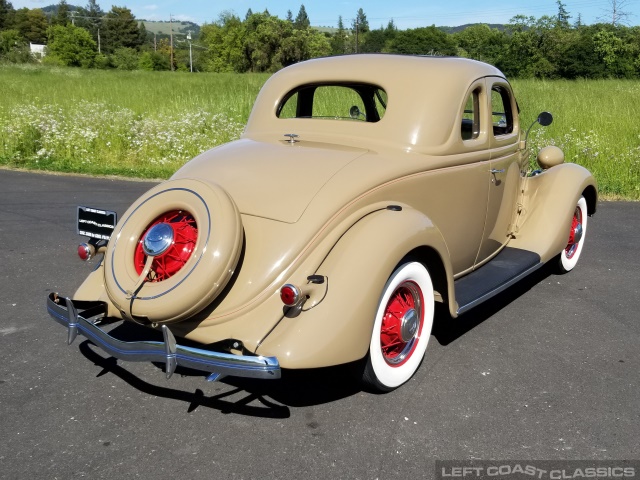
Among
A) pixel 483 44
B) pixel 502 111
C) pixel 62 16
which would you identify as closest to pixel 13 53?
pixel 483 44

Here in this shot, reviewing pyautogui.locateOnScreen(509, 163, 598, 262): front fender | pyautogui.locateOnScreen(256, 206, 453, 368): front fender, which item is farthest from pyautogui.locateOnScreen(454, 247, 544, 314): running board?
pyautogui.locateOnScreen(256, 206, 453, 368): front fender

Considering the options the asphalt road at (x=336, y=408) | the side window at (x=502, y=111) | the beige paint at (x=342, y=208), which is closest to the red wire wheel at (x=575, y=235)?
the beige paint at (x=342, y=208)

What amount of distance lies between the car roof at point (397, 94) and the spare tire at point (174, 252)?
1210 millimetres

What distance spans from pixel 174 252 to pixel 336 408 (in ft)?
3.84

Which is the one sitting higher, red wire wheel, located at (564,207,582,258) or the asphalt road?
red wire wheel, located at (564,207,582,258)

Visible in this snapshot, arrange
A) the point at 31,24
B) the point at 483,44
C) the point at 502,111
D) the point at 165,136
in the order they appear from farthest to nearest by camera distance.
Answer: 1. the point at 31,24
2. the point at 483,44
3. the point at 165,136
4. the point at 502,111

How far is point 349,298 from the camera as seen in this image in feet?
9.61

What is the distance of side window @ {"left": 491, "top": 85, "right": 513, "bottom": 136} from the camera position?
484 cm

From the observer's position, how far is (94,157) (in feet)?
37.4

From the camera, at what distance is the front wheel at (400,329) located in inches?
126

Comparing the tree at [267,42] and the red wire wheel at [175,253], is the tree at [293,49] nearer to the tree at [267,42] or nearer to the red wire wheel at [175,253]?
the tree at [267,42]

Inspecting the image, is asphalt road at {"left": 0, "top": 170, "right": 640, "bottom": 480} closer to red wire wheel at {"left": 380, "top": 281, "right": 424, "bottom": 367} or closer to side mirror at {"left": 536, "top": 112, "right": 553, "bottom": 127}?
red wire wheel at {"left": 380, "top": 281, "right": 424, "bottom": 367}

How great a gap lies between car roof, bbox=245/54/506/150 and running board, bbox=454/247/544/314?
0.95 meters

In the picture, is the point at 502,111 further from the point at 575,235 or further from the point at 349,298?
the point at 349,298
